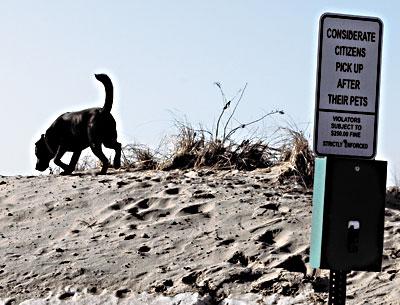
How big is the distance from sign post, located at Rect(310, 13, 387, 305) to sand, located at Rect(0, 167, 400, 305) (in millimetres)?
2386

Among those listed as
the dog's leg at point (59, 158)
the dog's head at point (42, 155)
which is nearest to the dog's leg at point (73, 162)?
the dog's leg at point (59, 158)

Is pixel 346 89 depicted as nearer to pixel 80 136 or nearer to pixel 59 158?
pixel 80 136

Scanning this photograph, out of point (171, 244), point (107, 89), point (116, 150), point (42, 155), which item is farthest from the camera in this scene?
point (42, 155)

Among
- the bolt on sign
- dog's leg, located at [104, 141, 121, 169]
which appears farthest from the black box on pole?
dog's leg, located at [104, 141, 121, 169]

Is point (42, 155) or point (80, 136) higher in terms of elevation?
point (80, 136)

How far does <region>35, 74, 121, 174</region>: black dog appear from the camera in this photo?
43.3ft

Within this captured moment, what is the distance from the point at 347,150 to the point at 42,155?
364 inches

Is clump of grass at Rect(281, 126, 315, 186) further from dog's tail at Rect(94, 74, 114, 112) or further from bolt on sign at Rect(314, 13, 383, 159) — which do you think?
bolt on sign at Rect(314, 13, 383, 159)

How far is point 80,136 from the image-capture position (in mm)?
13625

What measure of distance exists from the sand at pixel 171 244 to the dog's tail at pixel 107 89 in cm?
133

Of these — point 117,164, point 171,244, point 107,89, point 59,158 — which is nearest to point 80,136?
point 59,158

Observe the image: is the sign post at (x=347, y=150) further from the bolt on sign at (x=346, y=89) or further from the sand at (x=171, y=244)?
the sand at (x=171, y=244)

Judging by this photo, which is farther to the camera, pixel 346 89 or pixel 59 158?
pixel 59 158

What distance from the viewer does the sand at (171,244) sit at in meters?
8.55
